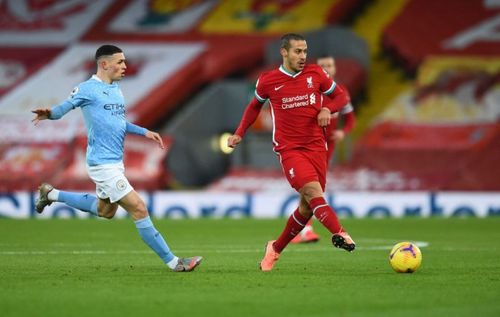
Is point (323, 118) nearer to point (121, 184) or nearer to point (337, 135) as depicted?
point (121, 184)

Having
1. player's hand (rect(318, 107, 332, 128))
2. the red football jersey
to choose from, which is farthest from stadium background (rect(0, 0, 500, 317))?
player's hand (rect(318, 107, 332, 128))

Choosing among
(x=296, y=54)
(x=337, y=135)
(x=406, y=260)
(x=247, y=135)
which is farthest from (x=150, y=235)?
(x=247, y=135)

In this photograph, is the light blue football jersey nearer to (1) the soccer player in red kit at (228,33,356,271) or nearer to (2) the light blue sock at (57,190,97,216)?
(2) the light blue sock at (57,190,97,216)

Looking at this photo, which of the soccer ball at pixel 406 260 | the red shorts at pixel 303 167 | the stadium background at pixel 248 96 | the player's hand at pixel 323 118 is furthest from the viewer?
the stadium background at pixel 248 96

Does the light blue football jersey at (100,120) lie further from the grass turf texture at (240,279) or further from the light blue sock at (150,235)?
the grass turf texture at (240,279)

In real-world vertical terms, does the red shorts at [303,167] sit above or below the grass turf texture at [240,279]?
above

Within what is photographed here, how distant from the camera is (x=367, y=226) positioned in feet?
58.6

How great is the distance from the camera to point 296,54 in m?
9.65

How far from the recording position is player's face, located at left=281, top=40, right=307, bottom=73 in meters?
9.61

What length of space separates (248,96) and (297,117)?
19.1 m

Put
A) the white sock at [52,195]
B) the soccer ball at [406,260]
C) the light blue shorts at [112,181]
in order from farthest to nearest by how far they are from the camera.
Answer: the white sock at [52,195], the light blue shorts at [112,181], the soccer ball at [406,260]

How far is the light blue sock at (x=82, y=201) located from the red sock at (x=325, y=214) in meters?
1.98

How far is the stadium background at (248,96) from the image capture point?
24.0 m

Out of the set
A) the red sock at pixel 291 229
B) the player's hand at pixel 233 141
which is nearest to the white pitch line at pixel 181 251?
the red sock at pixel 291 229
